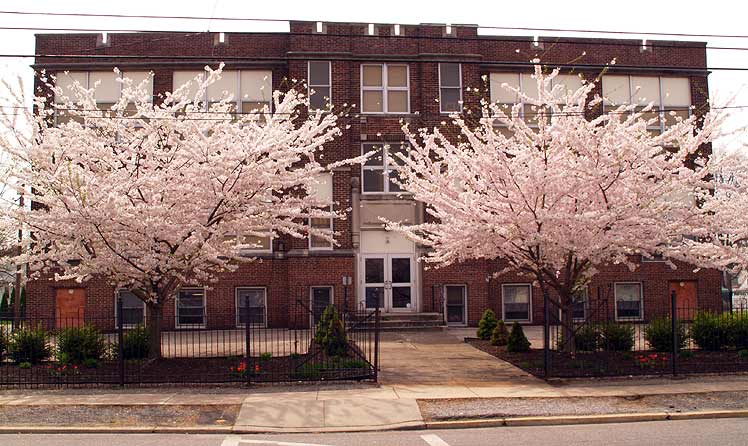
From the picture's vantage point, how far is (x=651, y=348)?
18.4m

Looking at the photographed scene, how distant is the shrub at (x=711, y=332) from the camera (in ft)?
59.6

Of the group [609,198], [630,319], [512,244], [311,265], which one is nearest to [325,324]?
[512,244]

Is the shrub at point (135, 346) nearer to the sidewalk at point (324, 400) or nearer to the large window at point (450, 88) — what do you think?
the sidewalk at point (324, 400)

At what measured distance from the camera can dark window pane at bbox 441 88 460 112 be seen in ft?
86.8

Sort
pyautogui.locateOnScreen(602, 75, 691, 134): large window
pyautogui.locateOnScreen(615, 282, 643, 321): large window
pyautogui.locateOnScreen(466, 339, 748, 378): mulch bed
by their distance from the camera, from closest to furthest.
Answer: pyautogui.locateOnScreen(466, 339, 748, 378): mulch bed
pyautogui.locateOnScreen(615, 282, 643, 321): large window
pyautogui.locateOnScreen(602, 75, 691, 134): large window

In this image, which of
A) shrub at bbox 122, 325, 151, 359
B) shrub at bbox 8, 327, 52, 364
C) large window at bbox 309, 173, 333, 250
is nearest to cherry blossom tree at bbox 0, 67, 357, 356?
shrub at bbox 122, 325, 151, 359

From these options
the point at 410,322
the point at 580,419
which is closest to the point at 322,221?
the point at 410,322

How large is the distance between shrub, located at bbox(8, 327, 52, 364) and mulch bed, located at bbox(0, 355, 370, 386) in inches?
13.1

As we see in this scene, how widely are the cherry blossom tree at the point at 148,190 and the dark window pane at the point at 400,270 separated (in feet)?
33.2

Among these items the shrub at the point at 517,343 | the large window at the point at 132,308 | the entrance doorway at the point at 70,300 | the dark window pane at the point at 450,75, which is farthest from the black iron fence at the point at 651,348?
the entrance doorway at the point at 70,300

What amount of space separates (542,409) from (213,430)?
529 centimetres

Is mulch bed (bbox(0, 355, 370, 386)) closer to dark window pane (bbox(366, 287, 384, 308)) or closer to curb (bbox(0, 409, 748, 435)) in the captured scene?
curb (bbox(0, 409, 748, 435))

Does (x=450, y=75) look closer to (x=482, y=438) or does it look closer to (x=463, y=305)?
(x=463, y=305)

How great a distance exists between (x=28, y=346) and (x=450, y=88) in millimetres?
16151
